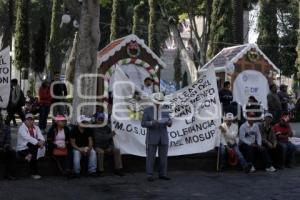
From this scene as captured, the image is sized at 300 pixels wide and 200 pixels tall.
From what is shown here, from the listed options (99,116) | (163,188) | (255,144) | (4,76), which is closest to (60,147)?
(99,116)

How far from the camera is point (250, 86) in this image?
73.3 feet

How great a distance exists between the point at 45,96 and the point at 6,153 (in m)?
5.07

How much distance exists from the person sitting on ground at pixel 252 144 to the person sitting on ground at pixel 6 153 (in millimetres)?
5078

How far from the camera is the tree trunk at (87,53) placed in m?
13.5

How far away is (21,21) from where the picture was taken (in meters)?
39.6

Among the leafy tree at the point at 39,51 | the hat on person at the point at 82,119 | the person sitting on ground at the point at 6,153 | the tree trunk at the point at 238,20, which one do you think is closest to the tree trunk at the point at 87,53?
the hat on person at the point at 82,119

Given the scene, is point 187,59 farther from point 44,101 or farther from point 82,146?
point 82,146

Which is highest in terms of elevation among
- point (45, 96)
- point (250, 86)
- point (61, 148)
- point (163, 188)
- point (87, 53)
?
point (87, 53)

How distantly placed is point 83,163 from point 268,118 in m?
4.47

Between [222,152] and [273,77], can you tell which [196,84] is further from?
[273,77]

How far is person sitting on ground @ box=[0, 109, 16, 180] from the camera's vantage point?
454 inches

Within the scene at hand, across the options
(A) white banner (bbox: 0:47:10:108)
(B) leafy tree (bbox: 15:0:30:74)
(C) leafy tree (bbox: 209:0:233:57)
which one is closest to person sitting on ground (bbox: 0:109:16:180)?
(A) white banner (bbox: 0:47:10:108)

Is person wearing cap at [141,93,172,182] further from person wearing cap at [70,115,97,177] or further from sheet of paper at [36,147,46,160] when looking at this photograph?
sheet of paper at [36,147,46,160]

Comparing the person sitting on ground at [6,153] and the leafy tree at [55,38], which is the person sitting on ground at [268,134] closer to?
the person sitting on ground at [6,153]
